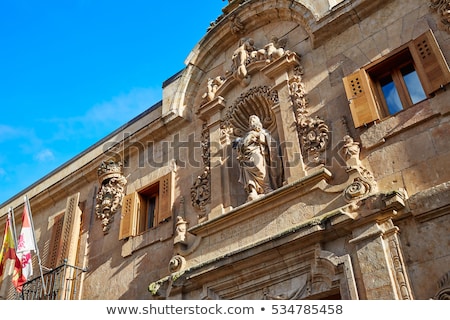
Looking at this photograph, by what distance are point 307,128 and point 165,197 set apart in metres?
3.47

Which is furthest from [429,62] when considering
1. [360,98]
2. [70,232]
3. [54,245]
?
[54,245]

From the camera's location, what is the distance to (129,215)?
10.7m

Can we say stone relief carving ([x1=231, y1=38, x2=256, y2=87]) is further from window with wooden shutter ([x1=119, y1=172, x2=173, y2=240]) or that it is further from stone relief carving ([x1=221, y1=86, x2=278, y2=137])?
window with wooden shutter ([x1=119, y1=172, x2=173, y2=240])

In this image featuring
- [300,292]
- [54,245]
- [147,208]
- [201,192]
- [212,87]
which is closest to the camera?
[300,292]

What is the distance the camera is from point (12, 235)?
36.1 feet

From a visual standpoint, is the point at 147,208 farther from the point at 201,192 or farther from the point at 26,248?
the point at 26,248

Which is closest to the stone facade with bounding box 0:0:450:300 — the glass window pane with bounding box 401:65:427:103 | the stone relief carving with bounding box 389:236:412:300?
the stone relief carving with bounding box 389:236:412:300

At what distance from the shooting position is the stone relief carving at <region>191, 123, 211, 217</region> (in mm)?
9438

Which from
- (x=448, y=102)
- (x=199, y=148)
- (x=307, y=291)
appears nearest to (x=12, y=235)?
(x=199, y=148)

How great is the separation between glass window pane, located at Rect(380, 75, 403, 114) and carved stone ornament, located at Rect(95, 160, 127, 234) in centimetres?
627

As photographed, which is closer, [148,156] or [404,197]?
[404,197]

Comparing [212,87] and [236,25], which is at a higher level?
[236,25]

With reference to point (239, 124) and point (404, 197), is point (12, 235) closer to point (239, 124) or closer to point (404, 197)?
point (239, 124)

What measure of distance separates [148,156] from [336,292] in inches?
241
